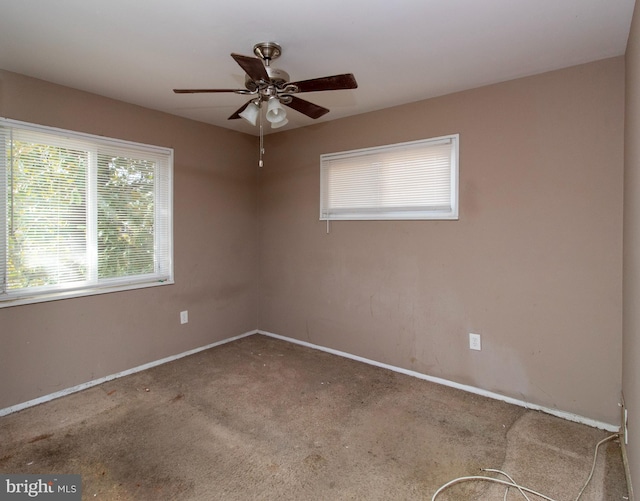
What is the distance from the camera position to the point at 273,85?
1884 mm

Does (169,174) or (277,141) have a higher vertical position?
(277,141)

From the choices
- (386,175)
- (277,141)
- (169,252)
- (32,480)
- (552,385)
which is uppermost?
(277,141)

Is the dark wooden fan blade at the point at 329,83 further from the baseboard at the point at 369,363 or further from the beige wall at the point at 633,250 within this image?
the baseboard at the point at 369,363

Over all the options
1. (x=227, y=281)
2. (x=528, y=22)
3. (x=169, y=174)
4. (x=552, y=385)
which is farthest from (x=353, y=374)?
(x=528, y=22)

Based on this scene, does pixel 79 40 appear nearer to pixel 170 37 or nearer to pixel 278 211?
pixel 170 37

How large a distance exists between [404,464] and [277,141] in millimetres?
3347

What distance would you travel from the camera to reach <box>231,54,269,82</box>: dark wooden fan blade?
1.55m

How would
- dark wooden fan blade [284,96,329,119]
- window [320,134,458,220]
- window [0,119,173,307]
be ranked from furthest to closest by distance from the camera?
window [320,134,458,220] → window [0,119,173,307] → dark wooden fan blade [284,96,329,119]

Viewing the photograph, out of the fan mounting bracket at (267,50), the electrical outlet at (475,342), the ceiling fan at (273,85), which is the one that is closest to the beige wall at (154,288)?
the ceiling fan at (273,85)

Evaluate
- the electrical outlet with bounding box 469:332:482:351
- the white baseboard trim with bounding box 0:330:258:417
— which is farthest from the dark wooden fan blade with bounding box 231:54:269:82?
the white baseboard trim with bounding box 0:330:258:417

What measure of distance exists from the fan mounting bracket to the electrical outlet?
245 centimetres

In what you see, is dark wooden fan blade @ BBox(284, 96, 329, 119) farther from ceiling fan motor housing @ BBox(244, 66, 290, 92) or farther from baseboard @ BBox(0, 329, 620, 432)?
baseboard @ BBox(0, 329, 620, 432)

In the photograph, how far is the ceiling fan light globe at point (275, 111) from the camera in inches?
76.9

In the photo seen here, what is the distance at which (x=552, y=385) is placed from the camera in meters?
2.49
